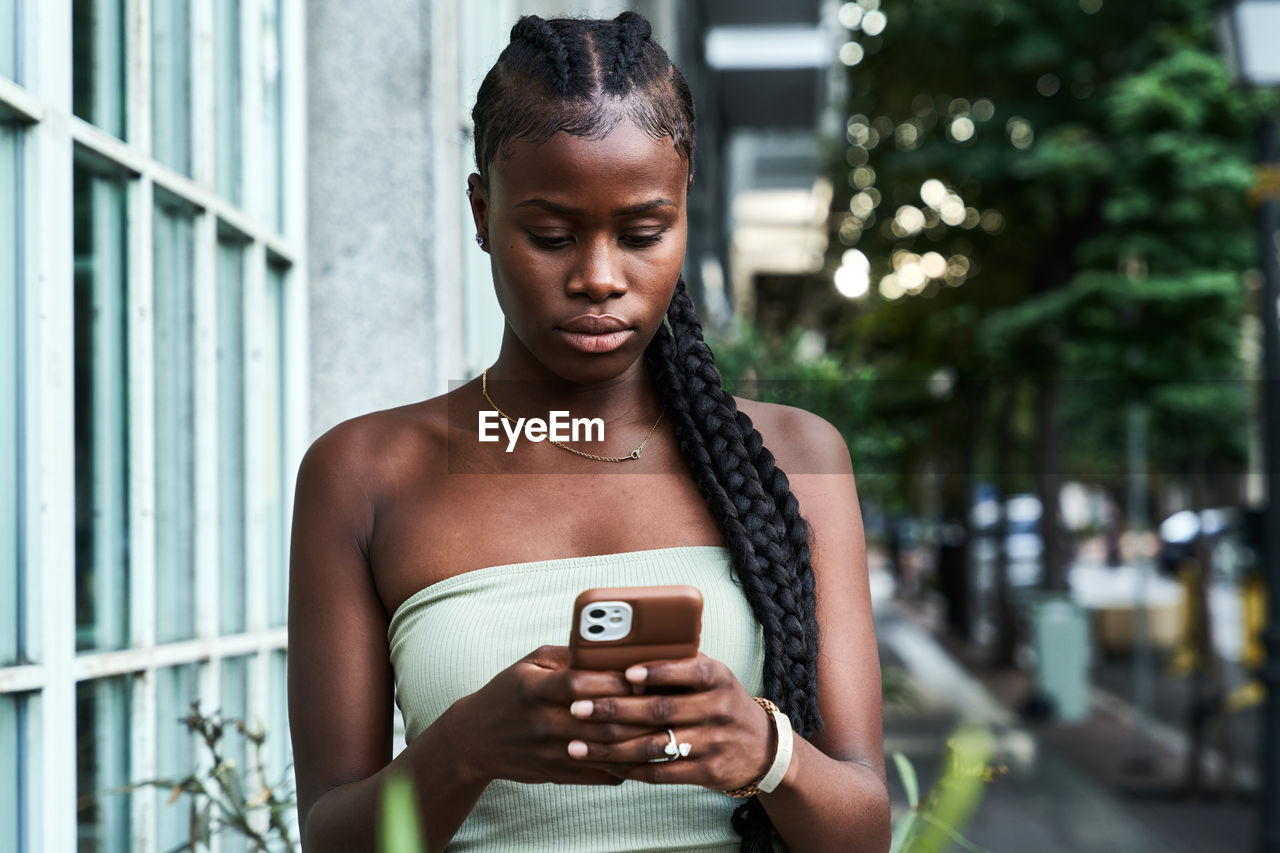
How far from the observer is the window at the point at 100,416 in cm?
204

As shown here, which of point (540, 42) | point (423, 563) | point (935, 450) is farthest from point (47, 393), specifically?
point (935, 450)

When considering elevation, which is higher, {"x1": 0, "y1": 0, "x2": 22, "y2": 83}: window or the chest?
{"x1": 0, "y1": 0, "x2": 22, "y2": 83}: window

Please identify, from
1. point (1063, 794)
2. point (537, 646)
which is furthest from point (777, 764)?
point (1063, 794)

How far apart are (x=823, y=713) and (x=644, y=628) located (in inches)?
17.5

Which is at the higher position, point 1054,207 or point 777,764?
point 1054,207

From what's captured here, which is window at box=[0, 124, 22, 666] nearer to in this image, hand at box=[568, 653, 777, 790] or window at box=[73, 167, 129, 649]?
window at box=[73, 167, 129, 649]

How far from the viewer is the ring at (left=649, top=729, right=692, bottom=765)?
1.10 m

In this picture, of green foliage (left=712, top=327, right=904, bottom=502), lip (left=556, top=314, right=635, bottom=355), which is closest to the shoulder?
lip (left=556, top=314, right=635, bottom=355)

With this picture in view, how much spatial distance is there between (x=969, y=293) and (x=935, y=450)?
8.69ft

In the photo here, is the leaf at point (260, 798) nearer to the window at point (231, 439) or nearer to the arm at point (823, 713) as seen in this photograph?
the window at point (231, 439)

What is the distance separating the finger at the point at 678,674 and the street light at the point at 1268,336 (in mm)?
5837

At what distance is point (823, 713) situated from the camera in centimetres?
143

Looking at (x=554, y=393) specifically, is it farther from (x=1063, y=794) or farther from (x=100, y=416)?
(x=1063, y=794)

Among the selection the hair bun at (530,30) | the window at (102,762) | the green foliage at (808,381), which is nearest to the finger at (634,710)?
the hair bun at (530,30)
